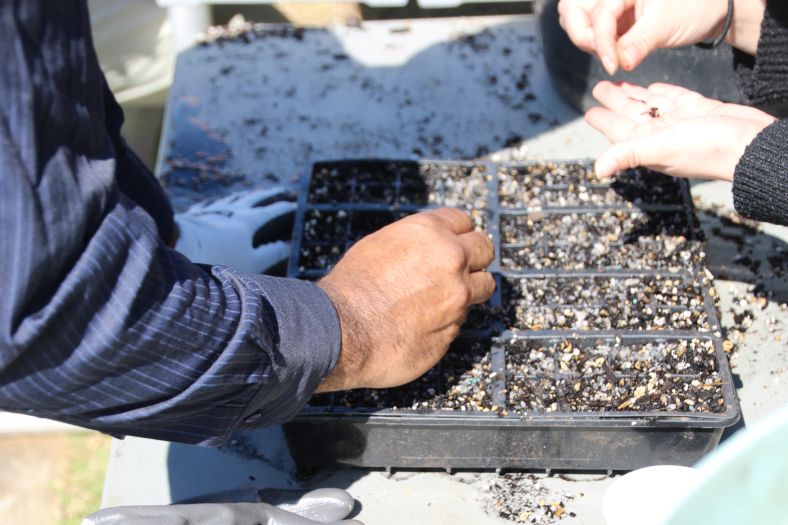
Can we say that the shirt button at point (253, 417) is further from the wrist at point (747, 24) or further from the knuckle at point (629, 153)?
the wrist at point (747, 24)

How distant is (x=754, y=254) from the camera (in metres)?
1.56

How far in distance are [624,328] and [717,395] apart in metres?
0.18

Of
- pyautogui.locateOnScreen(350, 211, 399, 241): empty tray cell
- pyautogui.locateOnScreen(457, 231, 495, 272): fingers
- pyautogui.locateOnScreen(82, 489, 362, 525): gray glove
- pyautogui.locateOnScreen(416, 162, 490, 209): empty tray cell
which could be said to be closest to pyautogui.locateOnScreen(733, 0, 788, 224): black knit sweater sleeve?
pyautogui.locateOnScreen(457, 231, 495, 272): fingers

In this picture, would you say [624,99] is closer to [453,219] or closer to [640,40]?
[640,40]

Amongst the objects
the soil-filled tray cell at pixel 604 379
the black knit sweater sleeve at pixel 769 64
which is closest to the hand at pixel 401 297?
the soil-filled tray cell at pixel 604 379

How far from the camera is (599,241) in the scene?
1453 mm

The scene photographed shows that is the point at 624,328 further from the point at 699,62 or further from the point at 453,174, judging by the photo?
the point at 699,62

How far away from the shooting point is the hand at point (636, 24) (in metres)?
1.39

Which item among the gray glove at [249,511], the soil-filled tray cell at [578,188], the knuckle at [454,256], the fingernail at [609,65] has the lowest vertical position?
the gray glove at [249,511]

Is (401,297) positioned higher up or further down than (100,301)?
further down

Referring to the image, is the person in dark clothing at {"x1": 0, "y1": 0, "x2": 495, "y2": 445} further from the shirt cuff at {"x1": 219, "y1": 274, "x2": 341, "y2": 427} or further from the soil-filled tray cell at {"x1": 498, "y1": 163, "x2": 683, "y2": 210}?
the soil-filled tray cell at {"x1": 498, "y1": 163, "x2": 683, "y2": 210}

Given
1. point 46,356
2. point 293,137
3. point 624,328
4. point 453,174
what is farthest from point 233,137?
point 46,356

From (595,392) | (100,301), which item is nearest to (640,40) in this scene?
(595,392)

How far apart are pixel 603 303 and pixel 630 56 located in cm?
39
